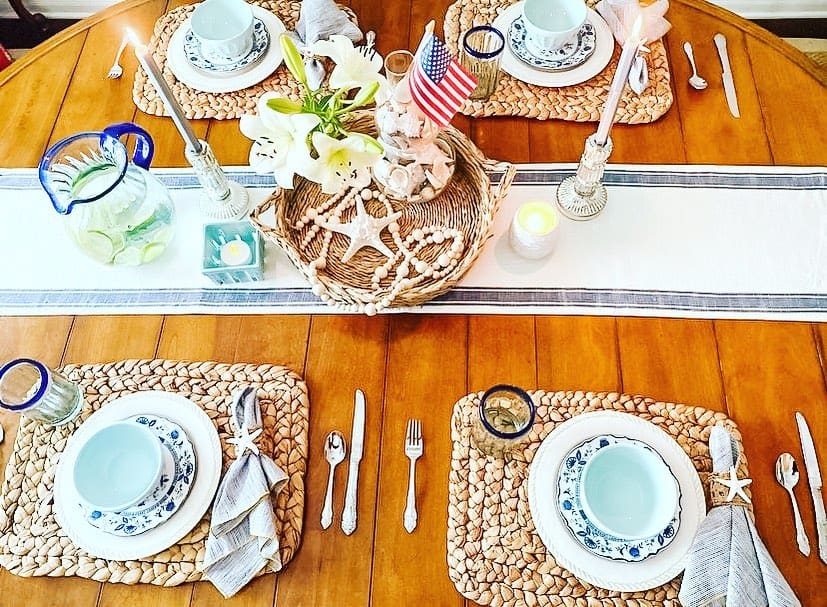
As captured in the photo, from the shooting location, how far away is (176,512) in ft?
3.05

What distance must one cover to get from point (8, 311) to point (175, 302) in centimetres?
29

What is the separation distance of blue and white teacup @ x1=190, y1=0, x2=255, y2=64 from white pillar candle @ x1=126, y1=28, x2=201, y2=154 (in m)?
0.29

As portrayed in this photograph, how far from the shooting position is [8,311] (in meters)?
1.14

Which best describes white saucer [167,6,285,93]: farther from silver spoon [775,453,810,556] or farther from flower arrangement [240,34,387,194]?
silver spoon [775,453,810,556]

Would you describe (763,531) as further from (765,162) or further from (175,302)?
(175,302)

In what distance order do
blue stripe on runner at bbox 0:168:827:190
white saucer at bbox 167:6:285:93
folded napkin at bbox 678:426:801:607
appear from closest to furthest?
folded napkin at bbox 678:426:801:607
blue stripe on runner at bbox 0:168:827:190
white saucer at bbox 167:6:285:93

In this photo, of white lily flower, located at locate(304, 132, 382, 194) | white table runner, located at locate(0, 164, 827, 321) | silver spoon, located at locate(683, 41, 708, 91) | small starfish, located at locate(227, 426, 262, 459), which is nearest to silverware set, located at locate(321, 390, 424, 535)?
small starfish, located at locate(227, 426, 262, 459)

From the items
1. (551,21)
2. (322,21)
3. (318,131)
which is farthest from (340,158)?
(551,21)

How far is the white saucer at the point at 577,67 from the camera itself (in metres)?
1.27

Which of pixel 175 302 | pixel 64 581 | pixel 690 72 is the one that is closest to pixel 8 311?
pixel 175 302

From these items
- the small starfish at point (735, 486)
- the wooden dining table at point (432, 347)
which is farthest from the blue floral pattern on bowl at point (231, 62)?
the small starfish at point (735, 486)

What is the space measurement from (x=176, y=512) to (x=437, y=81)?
27.7 inches

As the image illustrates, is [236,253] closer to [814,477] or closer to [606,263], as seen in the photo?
[606,263]

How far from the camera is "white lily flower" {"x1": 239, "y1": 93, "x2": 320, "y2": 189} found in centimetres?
87
